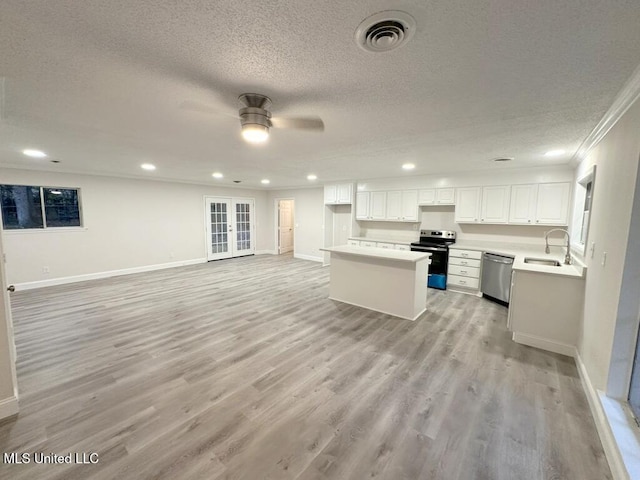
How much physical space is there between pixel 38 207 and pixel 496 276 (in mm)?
8698

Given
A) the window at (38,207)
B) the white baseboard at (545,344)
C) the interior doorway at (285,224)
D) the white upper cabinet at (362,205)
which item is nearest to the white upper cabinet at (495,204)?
the white baseboard at (545,344)

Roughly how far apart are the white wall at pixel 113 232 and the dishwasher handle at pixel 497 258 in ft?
23.0

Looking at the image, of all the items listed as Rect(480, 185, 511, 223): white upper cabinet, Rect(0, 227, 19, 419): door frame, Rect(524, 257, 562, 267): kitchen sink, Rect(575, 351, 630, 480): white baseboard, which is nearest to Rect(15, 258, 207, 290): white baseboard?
Rect(0, 227, 19, 419): door frame

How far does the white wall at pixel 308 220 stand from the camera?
26.9 feet

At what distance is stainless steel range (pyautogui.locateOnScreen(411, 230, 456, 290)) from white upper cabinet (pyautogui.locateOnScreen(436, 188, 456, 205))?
0.62 m

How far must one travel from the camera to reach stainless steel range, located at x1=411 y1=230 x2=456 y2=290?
525 centimetres

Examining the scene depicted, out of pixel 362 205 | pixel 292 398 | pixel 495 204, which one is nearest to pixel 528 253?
pixel 495 204

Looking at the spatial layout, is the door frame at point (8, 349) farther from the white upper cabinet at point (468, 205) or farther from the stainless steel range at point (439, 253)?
the white upper cabinet at point (468, 205)

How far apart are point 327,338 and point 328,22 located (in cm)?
301

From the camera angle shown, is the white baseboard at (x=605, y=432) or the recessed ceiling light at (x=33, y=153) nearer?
the white baseboard at (x=605, y=432)

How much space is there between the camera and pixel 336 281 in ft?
15.2

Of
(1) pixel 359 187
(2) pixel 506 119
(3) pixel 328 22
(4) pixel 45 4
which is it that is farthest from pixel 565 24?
(1) pixel 359 187

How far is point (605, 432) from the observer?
5.85 ft

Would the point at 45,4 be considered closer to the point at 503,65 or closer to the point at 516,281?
the point at 503,65
